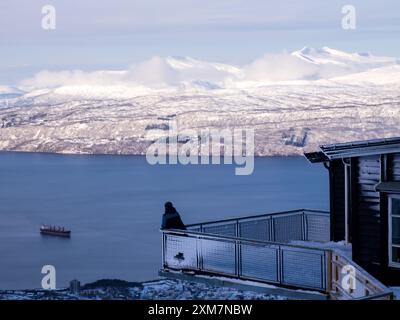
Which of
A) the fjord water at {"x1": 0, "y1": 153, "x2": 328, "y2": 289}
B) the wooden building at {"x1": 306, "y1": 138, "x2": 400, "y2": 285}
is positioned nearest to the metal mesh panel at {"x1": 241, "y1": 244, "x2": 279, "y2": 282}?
the wooden building at {"x1": 306, "y1": 138, "x2": 400, "y2": 285}

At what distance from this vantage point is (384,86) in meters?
194

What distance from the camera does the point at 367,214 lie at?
29.6 ft

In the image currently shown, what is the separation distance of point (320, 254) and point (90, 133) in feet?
483

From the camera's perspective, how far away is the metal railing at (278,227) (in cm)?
1089

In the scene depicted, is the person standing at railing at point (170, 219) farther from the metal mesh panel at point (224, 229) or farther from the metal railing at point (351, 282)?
the metal railing at point (351, 282)

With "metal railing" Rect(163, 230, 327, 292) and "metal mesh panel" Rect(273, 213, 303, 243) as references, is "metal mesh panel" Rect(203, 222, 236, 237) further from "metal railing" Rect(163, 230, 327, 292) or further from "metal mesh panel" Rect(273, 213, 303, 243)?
"metal railing" Rect(163, 230, 327, 292)

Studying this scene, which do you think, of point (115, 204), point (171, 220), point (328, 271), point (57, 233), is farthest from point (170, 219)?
point (115, 204)

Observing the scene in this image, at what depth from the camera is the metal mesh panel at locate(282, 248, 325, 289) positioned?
28.3ft

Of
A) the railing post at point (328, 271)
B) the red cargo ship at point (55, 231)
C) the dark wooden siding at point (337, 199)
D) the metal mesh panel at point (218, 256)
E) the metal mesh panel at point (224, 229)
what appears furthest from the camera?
the red cargo ship at point (55, 231)

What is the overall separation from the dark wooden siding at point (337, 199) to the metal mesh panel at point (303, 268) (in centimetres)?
186

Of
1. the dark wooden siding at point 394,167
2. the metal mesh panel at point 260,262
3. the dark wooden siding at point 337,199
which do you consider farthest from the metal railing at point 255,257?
the dark wooden siding at point 394,167

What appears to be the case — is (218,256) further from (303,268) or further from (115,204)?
(115,204)

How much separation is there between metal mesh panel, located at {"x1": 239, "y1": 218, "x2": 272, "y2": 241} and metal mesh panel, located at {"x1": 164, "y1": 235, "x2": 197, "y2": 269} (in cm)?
138
